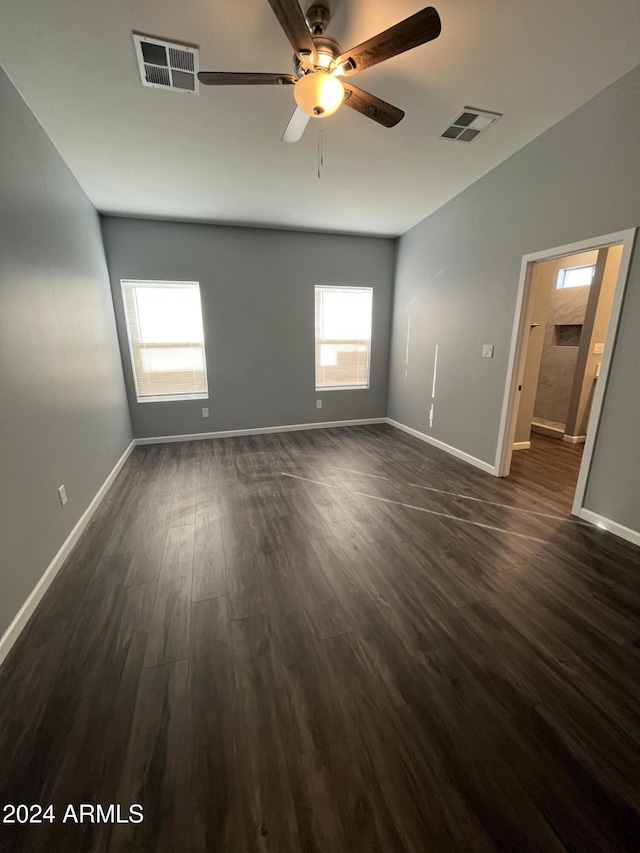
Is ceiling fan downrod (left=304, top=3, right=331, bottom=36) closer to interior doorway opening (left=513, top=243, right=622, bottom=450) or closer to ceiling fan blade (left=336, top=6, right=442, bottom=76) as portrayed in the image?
ceiling fan blade (left=336, top=6, right=442, bottom=76)

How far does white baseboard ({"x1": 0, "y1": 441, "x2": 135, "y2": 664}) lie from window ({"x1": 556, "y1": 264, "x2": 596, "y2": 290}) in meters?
6.60

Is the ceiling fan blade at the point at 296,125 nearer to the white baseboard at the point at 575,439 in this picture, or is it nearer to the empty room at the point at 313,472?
the empty room at the point at 313,472

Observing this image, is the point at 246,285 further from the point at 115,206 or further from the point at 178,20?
the point at 178,20

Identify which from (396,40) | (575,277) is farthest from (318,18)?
(575,277)

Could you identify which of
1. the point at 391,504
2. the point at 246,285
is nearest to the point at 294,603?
the point at 391,504

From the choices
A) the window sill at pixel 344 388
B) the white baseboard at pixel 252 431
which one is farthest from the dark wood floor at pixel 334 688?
the window sill at pixel 344 388

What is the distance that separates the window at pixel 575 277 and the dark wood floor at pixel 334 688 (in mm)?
4033

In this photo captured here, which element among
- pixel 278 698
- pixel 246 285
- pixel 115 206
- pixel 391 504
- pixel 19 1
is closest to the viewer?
pixel 278 698

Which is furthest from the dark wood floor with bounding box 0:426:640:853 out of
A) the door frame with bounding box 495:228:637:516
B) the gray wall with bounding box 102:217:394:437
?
the gray wall with bounding box 102:217:394:437

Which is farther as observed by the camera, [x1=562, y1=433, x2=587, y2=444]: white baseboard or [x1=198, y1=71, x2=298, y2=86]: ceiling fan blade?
[x1=562, y1=433, x2=587, y2=444]: white baseboard

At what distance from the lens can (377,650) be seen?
153cm

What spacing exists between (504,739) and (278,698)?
854 mm

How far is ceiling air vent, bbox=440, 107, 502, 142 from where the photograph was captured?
2.29 metres

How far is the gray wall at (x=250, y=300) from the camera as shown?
13.4 ft
